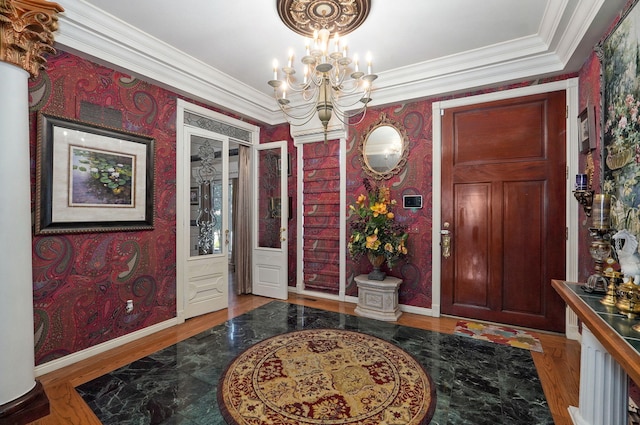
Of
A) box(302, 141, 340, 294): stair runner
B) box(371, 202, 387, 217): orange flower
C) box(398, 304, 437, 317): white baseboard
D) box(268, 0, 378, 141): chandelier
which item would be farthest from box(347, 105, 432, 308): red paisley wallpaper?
box(268, 0, 378, 141): chandelier

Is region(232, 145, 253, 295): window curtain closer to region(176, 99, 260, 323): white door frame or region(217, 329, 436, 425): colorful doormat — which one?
region(176, 99, 260, 323): white door frame

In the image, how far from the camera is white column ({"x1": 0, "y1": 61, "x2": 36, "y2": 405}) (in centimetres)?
177

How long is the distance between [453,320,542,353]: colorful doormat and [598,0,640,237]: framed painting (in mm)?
1436

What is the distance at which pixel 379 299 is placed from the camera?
354 cm

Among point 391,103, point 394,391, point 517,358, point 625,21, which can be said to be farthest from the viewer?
point 391,103

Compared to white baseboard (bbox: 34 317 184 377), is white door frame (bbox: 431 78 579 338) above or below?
above

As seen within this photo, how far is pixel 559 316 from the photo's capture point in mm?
3023

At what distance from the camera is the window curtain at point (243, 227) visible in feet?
15.1

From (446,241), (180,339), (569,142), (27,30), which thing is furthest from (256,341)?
(569,142)

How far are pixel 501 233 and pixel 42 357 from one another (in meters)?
4.43

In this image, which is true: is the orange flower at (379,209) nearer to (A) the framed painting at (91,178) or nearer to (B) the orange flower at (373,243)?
(B) the orange flower at (373,243)

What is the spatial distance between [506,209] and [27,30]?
4279 millimetres

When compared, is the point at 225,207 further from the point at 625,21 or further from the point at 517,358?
the point at 625,21

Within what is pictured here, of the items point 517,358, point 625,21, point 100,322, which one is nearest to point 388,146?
point 625,21
